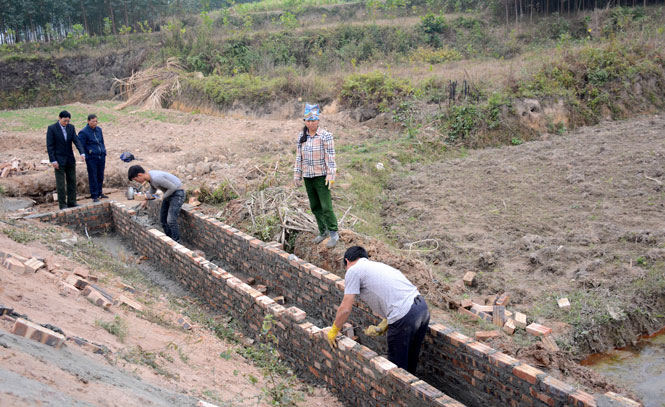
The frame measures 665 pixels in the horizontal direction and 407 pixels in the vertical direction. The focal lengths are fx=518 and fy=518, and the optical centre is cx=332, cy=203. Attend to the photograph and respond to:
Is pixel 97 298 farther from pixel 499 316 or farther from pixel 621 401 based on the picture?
pixel 621 401

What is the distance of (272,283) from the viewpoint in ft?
22.2

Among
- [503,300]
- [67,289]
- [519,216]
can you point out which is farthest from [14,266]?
[519,216]

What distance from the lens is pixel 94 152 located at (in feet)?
31.3

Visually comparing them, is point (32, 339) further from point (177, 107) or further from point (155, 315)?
point (177, 107)

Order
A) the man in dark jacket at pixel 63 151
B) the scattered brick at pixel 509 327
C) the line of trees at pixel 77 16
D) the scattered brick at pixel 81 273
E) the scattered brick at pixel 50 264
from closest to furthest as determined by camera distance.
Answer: the scattered brick at pixel 509 327
the scattered brick at pixel 50 264
the scattered brick at pixel 81 273
the man in dark jacket at pixel 63 151
the line of trees at pixel 77 16

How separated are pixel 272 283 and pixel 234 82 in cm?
1435

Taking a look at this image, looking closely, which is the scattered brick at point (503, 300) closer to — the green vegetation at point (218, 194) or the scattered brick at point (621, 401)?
the scattered brick at point (621, 401)

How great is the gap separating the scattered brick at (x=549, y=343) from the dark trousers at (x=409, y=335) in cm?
123

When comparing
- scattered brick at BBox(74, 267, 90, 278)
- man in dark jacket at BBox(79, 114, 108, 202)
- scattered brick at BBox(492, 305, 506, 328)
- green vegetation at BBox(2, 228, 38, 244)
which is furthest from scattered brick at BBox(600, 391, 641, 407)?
man in dark jacket at BBox(79, 114, 108, 202)

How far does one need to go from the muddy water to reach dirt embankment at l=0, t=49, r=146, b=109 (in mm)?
28231

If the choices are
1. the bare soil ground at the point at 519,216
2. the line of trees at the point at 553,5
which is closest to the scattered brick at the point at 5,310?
the bare soil ground at the point at 519,216

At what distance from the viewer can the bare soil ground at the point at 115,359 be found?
312 centimetres

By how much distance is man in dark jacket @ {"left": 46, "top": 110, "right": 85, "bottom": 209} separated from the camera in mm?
8680

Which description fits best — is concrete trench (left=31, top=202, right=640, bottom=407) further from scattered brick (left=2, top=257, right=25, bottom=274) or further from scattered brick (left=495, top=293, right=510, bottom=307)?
scattered brick (left=2, top=257, right=25, bottom=274)
